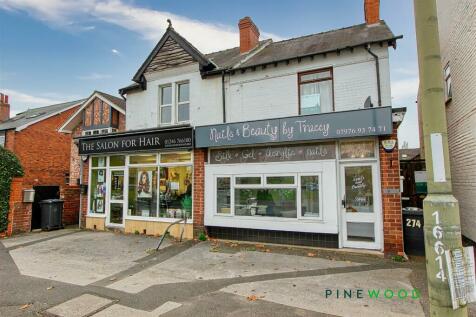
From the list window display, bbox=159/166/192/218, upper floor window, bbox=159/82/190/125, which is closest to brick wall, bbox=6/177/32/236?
window display, bbox=159/166/192/218

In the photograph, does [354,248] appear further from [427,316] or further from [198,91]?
[198,91]

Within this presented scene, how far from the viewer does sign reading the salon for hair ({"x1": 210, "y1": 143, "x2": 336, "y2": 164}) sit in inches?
339

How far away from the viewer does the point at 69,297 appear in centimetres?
527

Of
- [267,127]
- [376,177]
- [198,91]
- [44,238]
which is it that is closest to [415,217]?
[376,177]

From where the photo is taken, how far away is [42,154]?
17.5 m

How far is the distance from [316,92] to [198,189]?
505cm

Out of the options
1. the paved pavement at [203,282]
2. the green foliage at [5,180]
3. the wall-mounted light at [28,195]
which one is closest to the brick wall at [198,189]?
the paved pavement at [203,282]

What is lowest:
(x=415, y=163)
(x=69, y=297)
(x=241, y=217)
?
(x=69, y=297)

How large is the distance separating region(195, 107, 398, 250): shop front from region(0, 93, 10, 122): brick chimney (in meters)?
18.4

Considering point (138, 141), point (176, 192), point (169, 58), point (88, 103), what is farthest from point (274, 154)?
point (88, 103)

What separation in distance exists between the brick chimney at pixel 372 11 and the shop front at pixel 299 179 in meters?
4.78

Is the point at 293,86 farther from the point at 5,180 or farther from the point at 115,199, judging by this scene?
the point at 5,180

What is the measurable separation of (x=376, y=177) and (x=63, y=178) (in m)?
18.0

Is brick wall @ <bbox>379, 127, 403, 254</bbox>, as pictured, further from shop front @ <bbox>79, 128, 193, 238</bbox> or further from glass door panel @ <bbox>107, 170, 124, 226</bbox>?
glass door panel @ <bbox>107, 170, 124, 226</bbox>
